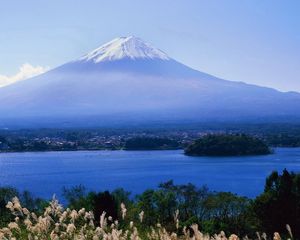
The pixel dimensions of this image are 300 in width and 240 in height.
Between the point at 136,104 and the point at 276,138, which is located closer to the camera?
the point at 276,138

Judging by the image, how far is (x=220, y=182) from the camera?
33000 millimetres

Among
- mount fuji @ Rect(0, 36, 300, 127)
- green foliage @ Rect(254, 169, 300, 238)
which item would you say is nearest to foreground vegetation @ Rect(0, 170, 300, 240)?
green foliage @ Rect(254, 169, 300, 238)

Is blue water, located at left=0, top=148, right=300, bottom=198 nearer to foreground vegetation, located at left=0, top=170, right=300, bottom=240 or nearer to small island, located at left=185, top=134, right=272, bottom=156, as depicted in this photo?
small island, located at left=185, top=134, right=272, bottom=156

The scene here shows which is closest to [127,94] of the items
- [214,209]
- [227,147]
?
[227,147]

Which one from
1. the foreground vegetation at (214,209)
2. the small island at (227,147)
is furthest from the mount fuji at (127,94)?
the foreground vegetation at (214,209)

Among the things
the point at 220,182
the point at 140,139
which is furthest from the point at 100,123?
the point at 220,182

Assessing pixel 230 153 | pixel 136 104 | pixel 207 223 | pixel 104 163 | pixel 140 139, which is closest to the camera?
pixel 207 223

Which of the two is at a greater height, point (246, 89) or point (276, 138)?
point (246, 89)

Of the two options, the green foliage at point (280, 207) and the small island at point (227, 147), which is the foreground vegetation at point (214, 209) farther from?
the small island at point (227, 147)

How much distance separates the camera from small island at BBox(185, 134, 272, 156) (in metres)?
49.4

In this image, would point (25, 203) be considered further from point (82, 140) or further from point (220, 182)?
point (82, 140)

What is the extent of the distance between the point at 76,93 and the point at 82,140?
76.4 meters

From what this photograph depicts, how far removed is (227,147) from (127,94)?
95.6 meters

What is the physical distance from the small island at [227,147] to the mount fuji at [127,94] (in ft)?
249
